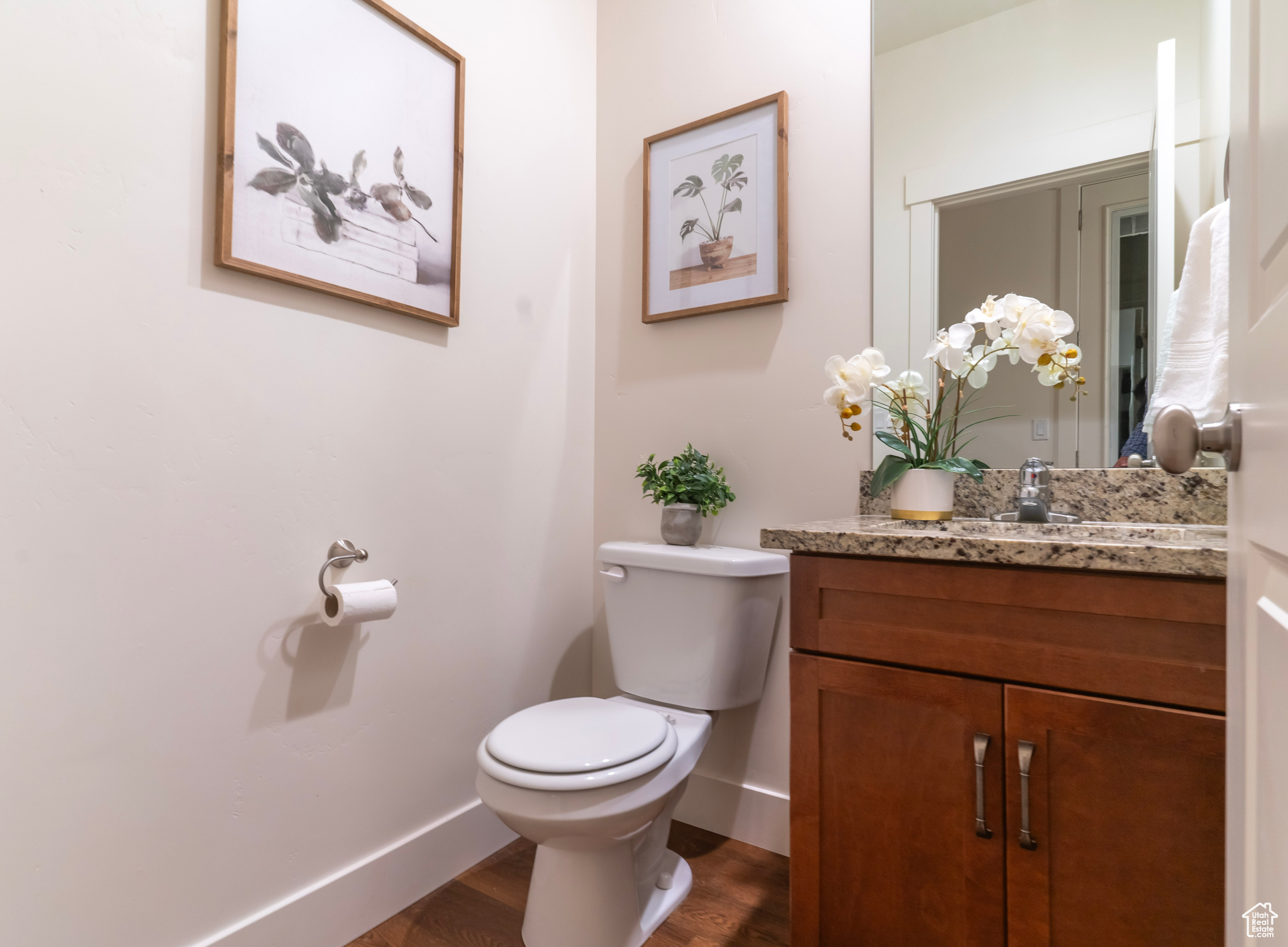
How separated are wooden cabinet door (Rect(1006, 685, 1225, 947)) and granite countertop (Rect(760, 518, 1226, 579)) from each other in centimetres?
18

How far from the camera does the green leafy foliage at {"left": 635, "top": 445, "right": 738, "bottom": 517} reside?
1.66 metres

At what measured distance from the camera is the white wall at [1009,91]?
1.30 m

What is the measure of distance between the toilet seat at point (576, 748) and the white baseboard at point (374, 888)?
41cm

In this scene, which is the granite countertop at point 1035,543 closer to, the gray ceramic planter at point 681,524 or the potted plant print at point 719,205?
the gray ceramic planter at point 681,524

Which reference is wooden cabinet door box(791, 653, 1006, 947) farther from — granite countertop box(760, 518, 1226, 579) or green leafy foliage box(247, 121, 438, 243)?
green leafy foliage box(247, 121, 438, 243)

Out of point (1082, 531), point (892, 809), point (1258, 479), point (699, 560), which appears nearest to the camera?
point (1258, 479)

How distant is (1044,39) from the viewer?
140cm

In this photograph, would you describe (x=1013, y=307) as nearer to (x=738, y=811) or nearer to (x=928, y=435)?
(x=928, y=435)

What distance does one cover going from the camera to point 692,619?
153cm

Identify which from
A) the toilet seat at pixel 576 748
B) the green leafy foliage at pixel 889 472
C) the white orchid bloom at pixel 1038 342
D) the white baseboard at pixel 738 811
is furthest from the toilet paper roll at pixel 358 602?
the white orchid bloom at pixel 1038 342

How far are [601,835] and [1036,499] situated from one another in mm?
1002

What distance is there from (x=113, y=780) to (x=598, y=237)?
5.36 ft

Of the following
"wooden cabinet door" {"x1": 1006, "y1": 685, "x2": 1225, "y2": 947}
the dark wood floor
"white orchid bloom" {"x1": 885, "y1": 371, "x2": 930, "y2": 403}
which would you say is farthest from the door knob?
the dark wood floor

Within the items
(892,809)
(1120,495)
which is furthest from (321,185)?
(1120,495)
